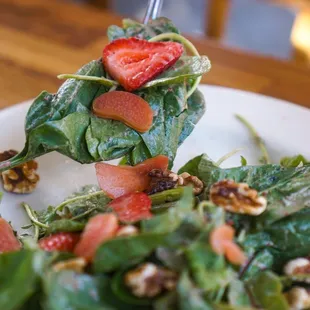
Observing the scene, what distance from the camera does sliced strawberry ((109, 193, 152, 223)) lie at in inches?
32.7

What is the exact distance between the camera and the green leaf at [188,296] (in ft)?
2.15

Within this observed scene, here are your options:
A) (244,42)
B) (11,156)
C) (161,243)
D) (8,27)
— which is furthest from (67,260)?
(244,42)

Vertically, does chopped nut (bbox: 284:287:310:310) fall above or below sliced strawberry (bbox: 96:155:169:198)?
above

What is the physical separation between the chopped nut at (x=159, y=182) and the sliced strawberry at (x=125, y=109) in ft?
0.45

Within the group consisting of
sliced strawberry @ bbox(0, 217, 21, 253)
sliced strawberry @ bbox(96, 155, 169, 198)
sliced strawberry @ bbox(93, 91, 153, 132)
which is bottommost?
sliced strawberry @ bbox(0, 217, 21, 253)

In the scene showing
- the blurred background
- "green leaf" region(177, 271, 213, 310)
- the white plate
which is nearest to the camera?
"green leaf" region(177, 271, 213, 310)

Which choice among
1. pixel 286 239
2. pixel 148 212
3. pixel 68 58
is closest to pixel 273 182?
pixel 286 239

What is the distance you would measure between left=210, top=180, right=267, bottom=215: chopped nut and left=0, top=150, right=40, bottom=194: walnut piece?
0.55 metres

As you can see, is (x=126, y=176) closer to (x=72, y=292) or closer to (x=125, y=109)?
(x=125, y=109)

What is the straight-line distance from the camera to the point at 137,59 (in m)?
1.23

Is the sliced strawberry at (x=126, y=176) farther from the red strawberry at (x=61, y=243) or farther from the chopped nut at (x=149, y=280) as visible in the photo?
the chopped nut at (x=149, y=280)

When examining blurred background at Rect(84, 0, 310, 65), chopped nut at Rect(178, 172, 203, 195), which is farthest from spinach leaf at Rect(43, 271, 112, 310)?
blurred background at Rect(84, 0, 310, 65)

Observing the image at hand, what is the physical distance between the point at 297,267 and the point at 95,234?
0.30 meters

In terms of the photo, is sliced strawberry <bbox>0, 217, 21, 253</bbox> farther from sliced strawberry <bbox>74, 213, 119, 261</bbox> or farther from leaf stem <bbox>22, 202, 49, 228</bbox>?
sliced strawberry <bbox>74, 213, 119, 261</bbox>
